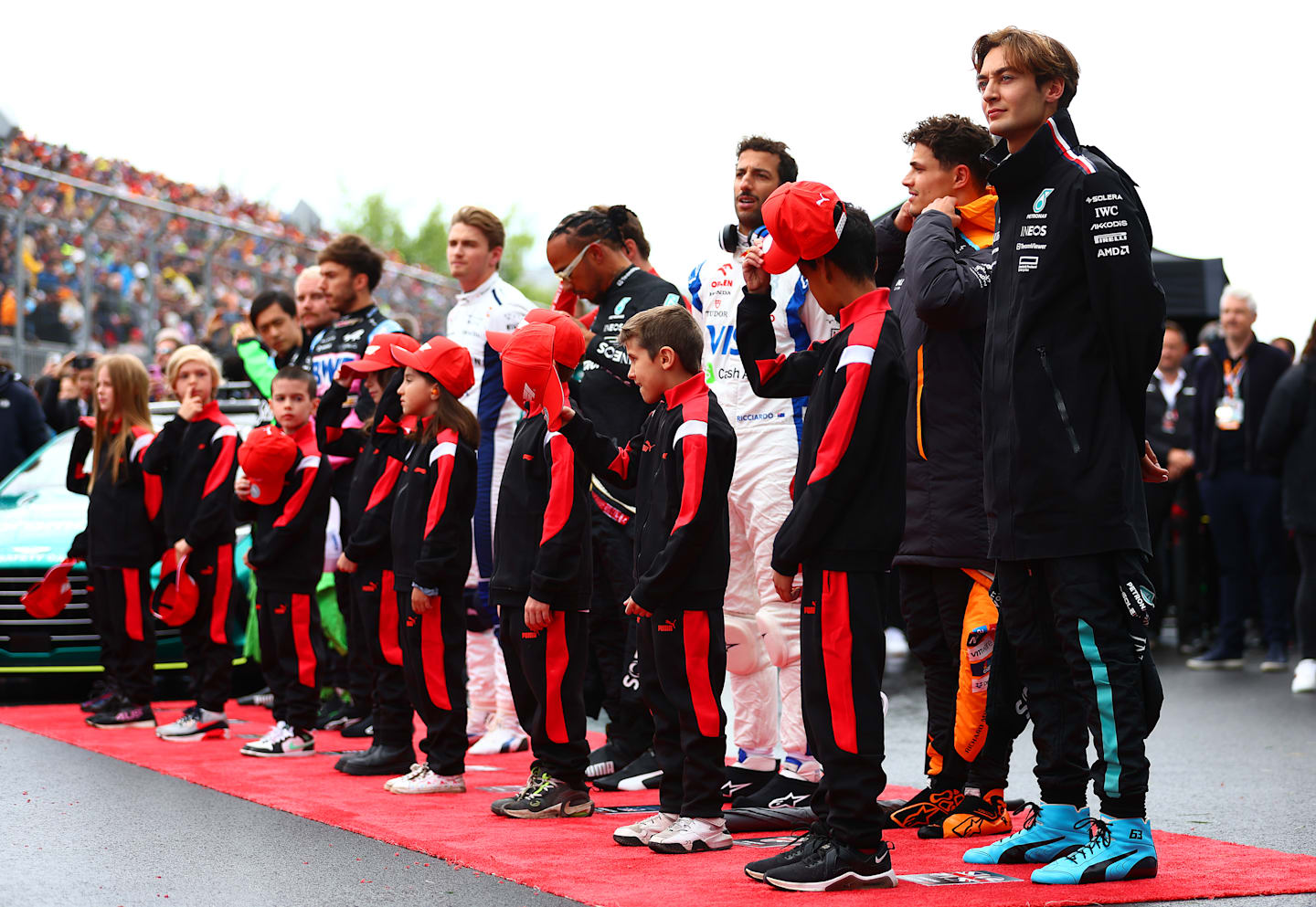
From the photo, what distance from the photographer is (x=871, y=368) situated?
414 centimetres

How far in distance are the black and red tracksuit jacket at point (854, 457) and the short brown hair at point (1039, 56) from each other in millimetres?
798

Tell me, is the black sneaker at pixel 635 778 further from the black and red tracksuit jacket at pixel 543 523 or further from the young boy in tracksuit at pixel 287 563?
the young boy in tracksuit at pixel 287 563

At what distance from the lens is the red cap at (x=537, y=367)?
531cm

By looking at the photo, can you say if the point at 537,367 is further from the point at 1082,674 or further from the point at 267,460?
the point at 267,460

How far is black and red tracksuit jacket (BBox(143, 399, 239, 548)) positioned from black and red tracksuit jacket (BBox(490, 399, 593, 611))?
2629mm

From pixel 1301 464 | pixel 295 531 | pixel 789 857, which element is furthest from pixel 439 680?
pixel 1301 464

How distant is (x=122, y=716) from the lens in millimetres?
7652

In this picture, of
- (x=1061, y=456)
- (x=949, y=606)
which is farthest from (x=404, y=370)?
(x=1061, y=456)

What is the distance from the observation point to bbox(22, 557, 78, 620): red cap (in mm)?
8039

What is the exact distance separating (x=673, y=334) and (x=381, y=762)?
2535mm

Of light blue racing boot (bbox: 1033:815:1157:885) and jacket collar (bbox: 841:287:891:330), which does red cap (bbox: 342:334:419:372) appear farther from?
light blue racing boot (bbox: 1033:815:1157:885)

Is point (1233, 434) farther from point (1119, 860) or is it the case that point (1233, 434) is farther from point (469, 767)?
point (1119, 860)

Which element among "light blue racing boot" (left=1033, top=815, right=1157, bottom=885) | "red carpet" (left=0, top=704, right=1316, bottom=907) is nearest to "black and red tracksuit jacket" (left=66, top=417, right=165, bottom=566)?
"red carpet" (left=0, top=704, right=1316, bottom=907)

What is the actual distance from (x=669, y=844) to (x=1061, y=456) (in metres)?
1.75
